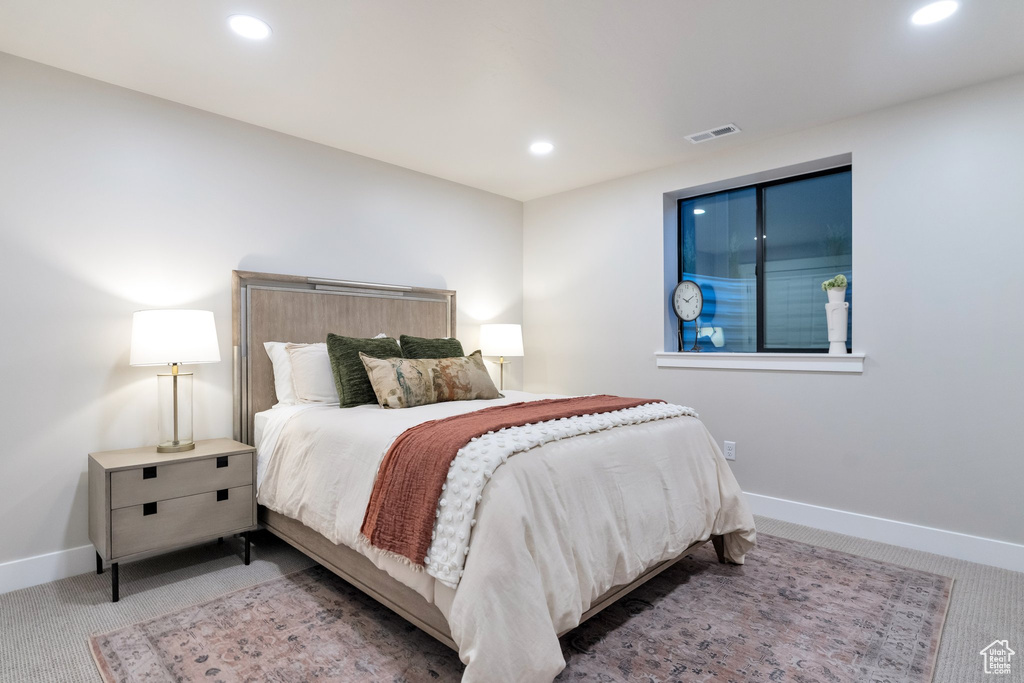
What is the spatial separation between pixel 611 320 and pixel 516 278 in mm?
1048

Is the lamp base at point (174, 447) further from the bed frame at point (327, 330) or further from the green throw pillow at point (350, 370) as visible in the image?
the green throw pillow at point (350, 370)

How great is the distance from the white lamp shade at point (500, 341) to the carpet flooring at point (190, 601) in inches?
79.3

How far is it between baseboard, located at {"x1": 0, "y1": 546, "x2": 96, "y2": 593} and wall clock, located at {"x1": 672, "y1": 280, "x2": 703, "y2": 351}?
3777 millimetres

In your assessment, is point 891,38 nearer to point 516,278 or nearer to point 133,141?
point 516,278

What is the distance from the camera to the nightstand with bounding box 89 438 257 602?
232 cm

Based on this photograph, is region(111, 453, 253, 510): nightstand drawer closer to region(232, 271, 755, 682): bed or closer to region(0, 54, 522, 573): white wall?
region(232, 271, 755, 682): bed

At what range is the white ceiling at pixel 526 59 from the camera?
214cm

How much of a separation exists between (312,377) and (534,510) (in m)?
1.80

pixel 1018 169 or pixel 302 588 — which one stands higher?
pixel 1018 169

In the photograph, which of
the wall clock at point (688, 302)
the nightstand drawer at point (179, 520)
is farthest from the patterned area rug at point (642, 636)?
the wall clock at point (688, 302)

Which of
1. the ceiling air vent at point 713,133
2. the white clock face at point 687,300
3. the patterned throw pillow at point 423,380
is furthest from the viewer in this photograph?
the white clock face at point 687,300

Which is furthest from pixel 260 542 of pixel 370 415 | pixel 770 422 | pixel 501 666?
pixel 770 422

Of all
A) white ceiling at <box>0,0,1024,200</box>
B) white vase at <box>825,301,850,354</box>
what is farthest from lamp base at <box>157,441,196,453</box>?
white vase at <box>825,301,850,354</box>

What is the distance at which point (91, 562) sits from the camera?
2639mm
